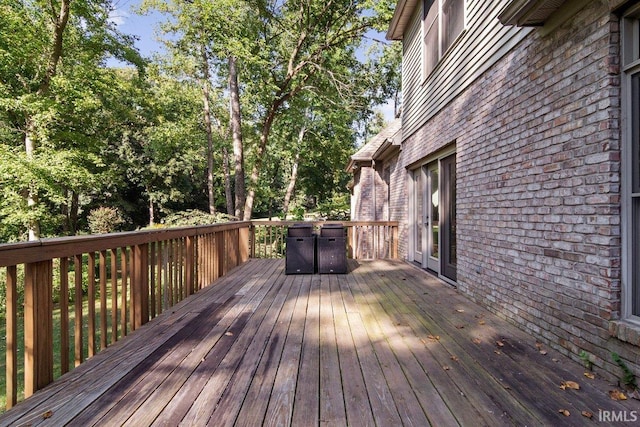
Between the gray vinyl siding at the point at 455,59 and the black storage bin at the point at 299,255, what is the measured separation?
289 centimetres

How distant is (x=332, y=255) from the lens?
5.50 m

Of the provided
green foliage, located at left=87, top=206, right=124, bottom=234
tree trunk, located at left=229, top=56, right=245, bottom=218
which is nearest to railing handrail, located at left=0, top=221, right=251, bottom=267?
tree trunk, located at left=229, top=56, right=245, bottom=218

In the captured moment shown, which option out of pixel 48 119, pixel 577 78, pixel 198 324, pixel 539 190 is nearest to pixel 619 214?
pixel 539 190

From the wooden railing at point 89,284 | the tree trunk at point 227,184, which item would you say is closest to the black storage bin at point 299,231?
the wooden railing at point 89,284

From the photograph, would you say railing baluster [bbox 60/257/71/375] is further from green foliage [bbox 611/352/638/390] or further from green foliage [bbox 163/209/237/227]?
green foliage [bbox 163/209/237/227]

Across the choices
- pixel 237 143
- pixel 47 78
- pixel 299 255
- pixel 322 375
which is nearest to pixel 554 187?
pixel 322 375

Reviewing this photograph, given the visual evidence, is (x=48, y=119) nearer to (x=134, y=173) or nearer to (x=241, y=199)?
(x=241, y=199)

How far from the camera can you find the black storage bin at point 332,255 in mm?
5484

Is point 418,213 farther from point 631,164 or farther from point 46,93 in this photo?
point 46,93

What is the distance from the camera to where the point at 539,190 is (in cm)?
265

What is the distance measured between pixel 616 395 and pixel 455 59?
154 inches

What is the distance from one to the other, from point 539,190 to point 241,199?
7.82 m

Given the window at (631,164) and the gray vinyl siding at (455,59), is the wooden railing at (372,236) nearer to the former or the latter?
the gray vinyl siding at (455,59)

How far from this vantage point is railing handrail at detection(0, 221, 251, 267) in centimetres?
177
